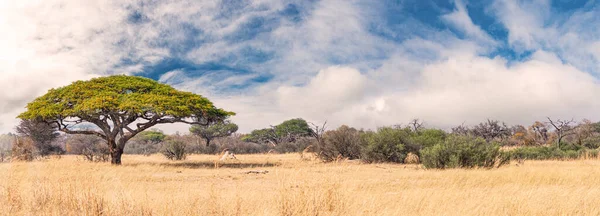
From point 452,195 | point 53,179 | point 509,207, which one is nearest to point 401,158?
point 452,195

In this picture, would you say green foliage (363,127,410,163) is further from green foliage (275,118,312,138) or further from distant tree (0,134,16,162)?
green foliage (275,118,312,138)

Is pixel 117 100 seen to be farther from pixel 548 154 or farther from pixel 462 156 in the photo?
pixel 548 154

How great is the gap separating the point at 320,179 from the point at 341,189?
1.77 ft

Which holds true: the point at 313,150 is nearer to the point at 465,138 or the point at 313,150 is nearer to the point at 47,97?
the point at 465,138

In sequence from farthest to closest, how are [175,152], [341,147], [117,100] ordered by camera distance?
[175,152] → [341,147] → [117,100]

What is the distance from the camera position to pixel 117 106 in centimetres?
1967

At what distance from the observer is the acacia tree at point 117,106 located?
19.4 meters

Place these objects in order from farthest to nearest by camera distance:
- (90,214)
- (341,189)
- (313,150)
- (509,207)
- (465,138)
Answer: (313,150) < (465,138) < (341,189) < (509,207) < (90,214)

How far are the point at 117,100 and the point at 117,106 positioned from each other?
41 cm

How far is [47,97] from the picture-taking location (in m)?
21.4

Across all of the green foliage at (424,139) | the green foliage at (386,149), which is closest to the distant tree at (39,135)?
the green foliage at (386,149)

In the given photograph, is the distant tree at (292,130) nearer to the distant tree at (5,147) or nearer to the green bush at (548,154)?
the distant tree at (5,147)

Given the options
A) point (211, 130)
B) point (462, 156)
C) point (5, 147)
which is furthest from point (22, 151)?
point (211, 130)

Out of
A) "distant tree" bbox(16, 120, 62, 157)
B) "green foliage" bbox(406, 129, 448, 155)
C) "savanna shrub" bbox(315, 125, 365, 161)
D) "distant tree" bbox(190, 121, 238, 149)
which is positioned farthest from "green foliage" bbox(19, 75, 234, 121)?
"distant tree" bbox(190, 121, 238, 149)
